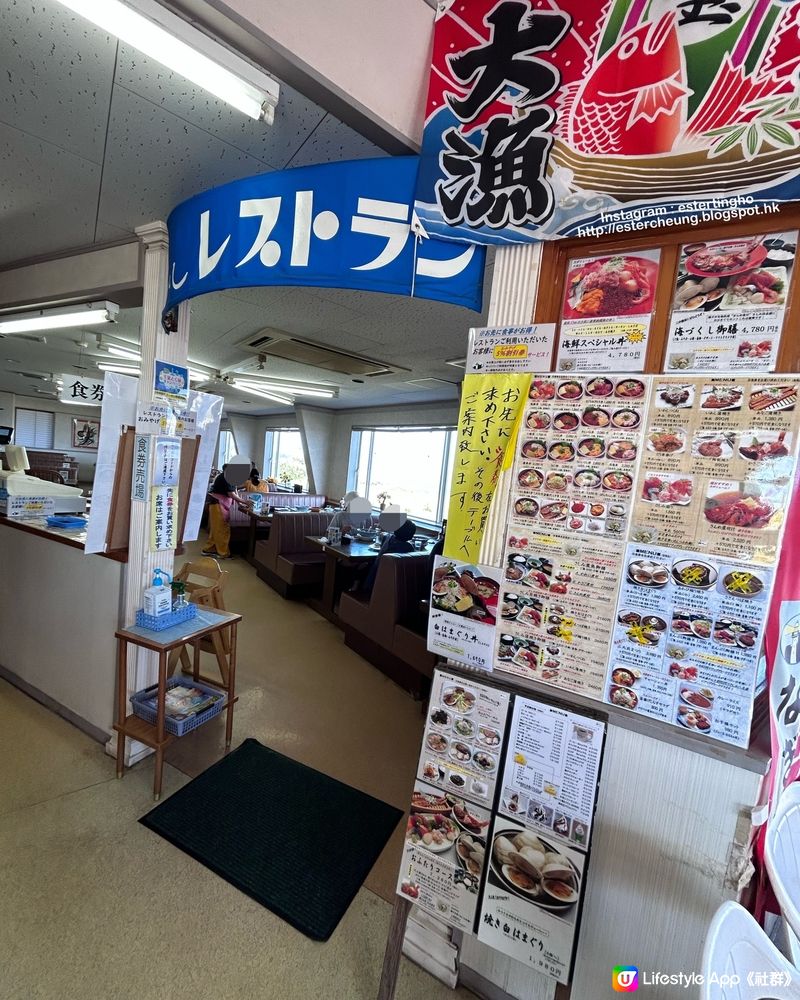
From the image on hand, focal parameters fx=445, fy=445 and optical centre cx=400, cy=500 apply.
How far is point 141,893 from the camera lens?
1.71 meters

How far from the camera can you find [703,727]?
3.64ft

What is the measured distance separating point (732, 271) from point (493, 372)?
0.61 meters

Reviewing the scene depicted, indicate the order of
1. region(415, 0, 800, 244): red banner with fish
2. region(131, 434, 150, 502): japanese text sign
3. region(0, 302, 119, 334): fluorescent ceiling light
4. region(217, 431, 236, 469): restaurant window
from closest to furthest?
region(415, 0, 800, 244): red banner with fish, region(131, 434, 150, 502): japanese text sign, region(0, 302, 119, 334): fluorescent ceiling light, region(217, 431, 236, 469): restaurant window

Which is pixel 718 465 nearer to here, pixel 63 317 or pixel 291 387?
pixel 63 317

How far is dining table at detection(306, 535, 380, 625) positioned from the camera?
4.42 meters

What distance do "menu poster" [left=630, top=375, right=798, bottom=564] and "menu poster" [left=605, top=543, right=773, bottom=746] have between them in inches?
2.0

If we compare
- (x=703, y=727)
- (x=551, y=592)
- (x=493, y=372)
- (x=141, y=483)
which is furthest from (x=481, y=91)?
(x=141, y=483)

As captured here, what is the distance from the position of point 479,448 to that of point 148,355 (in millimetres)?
1862

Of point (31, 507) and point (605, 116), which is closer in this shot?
point (605, 116)

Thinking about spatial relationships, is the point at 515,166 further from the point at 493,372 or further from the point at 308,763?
the point at 308,763

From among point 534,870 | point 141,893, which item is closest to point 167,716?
point 141,893

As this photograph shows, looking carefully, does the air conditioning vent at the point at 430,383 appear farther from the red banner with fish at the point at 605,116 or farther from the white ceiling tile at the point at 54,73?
the red banner with fish at the point at 605,116

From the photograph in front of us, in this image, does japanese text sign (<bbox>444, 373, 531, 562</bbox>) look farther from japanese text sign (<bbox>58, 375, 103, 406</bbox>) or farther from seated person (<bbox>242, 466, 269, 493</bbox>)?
seated person (<bbox>242, 466, 269, 493</bbox>)

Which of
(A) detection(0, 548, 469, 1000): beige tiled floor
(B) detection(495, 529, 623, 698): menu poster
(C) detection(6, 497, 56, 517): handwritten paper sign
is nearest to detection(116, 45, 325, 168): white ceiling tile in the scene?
(B) detection(495, 529, 623, 698): menu poster
